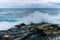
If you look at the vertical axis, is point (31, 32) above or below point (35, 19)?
below

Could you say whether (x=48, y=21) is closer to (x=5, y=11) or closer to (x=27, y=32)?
(x=27, y=32)

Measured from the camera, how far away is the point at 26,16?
54.5 inches

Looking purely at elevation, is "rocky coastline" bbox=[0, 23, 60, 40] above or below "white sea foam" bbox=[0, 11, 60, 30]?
below

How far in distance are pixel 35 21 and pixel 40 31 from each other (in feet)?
0.51

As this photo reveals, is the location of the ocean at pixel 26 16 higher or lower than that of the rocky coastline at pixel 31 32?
higher

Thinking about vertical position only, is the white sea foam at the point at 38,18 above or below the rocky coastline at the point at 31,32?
above

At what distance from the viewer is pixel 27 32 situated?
136 centimetres

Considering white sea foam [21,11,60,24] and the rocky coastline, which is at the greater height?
white sea foam [21,11,60,24]

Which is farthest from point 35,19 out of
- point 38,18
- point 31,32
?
point 31,32

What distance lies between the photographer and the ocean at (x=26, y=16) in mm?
1368

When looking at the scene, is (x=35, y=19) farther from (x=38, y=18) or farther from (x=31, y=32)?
(x=31, y=32)

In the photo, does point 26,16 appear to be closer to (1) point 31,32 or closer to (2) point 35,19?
(2) point 35,19

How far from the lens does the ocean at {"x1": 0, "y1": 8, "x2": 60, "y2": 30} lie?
1.37 m

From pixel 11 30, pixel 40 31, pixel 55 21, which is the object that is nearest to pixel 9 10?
pixel 11 30
